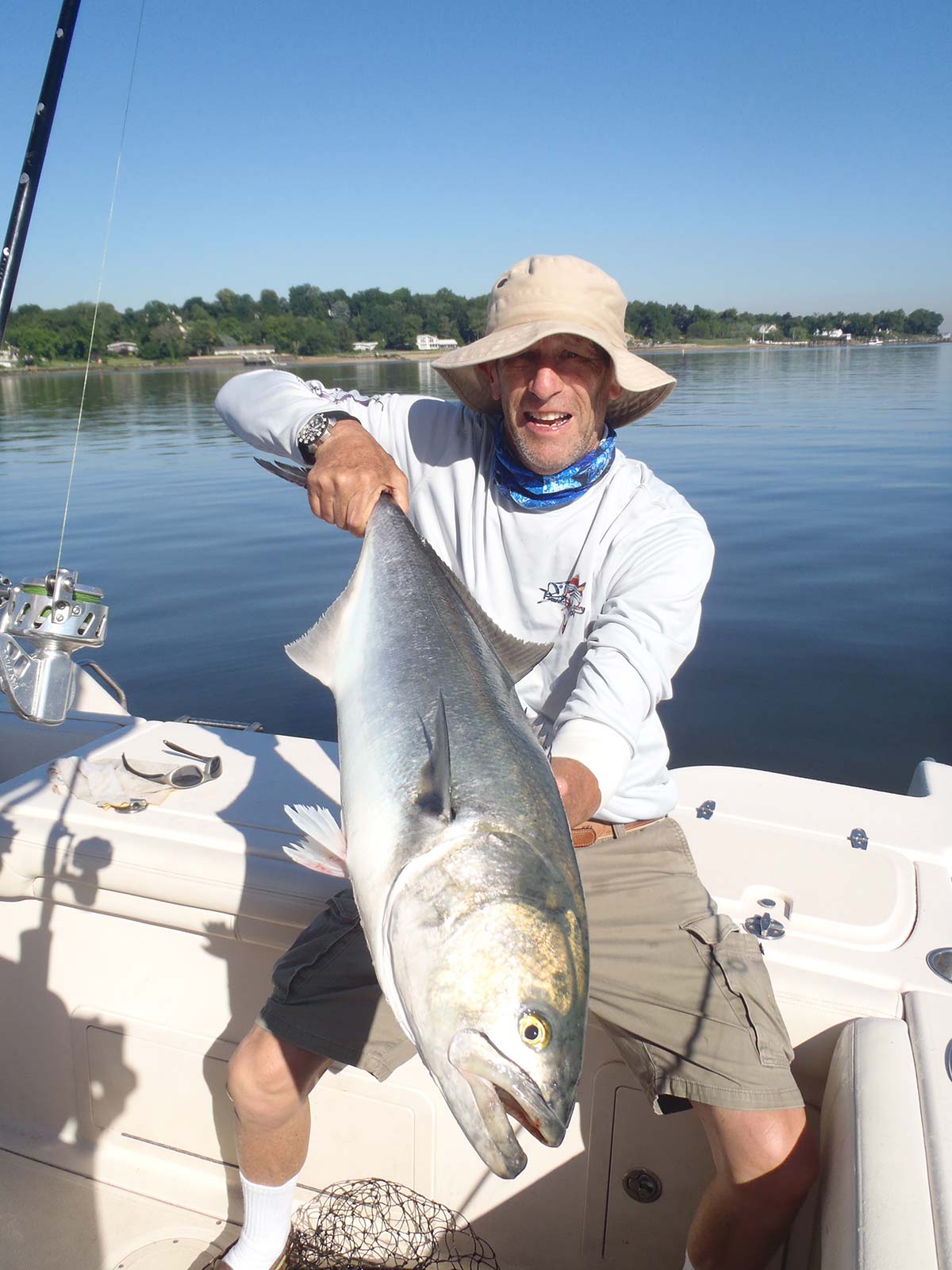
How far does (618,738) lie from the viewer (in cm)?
212

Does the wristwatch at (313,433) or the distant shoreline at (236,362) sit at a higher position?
the distant shoreline at (236,362)

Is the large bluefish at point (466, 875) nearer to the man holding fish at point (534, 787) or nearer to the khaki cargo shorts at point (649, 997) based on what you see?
the man holding fish at point (534, 787)

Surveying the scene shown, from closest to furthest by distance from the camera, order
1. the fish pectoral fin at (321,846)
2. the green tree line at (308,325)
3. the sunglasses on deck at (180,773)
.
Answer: the fish pectoral fin at (321,846)
the sunglasses on deck at (180,773)
the green tree line at (308,325)

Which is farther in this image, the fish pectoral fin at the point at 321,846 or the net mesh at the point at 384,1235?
the net mesh at the point at 384,1235

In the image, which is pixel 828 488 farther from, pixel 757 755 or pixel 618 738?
pixel 618 738

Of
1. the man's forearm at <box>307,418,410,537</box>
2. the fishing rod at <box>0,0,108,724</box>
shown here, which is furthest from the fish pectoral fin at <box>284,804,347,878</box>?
the fishing rod at <box>0,0,108,724</box>

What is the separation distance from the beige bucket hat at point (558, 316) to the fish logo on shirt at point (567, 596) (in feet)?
2.09

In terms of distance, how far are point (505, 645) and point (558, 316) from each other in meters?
1.20

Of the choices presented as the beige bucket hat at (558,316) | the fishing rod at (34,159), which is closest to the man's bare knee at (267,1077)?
the beige bucket hat at (558,316)

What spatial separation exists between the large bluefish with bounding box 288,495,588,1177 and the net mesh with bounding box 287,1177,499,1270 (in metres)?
1.69

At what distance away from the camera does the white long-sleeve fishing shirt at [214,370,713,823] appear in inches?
93.3

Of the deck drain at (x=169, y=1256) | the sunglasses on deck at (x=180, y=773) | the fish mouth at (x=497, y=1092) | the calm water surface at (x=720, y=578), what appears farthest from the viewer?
the calm water surface at (x=720, y=578)

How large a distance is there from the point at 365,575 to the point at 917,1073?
166 centimetres

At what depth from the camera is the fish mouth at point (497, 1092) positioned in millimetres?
1202
